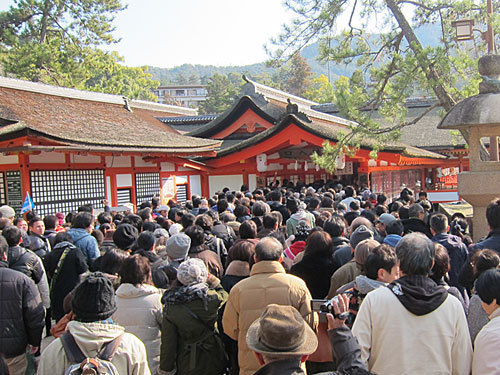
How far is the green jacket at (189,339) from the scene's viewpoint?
360 centimetres

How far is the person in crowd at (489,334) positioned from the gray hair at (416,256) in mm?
380

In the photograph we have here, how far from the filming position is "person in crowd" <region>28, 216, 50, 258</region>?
6008mm

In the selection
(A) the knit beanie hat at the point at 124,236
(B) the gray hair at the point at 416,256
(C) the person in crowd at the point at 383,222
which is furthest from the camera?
(C) the person in crowd at the point at 383,222

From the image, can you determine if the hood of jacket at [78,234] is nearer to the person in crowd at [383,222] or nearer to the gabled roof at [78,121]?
the person in crowd at [383,222]

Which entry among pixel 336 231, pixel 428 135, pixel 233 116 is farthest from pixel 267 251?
pixel 428 135

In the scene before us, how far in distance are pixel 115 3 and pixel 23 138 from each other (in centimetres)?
2483

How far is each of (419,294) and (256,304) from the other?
4.28 ft

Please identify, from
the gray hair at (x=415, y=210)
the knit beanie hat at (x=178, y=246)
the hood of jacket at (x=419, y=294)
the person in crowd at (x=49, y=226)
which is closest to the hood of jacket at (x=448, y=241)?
the gray hair at (x=415, y=210)

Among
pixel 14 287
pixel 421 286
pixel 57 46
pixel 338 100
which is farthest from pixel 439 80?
pixel 57 46

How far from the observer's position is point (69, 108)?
14.3m

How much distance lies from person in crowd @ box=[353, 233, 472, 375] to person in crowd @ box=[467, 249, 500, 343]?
355 millimetres

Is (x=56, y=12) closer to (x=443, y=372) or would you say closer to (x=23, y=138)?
(x=23, y=138)

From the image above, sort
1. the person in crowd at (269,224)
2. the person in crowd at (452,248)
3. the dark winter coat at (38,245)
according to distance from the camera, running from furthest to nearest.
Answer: the person in crowd at (269,224) → the dark winter coat at (38,245) → the person in crowd at (452,248)

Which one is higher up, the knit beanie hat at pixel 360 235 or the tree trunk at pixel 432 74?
the tree trunk at pixel 432 74
